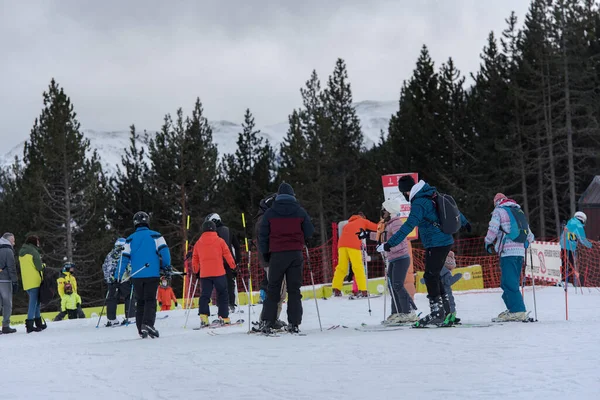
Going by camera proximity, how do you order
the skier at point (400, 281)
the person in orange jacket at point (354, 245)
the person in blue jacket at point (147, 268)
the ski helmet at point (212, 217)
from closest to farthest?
1. the skier at point (400, 281)
2. the person in blue jacket at point (147, 268)
3. the ski helmet at point (212, 217)
4. the person in orange jacket at point (354, 245)

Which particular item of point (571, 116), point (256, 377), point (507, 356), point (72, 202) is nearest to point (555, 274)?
point (507, 356)

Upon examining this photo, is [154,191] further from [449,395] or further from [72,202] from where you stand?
[449,395]

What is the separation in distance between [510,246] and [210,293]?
446 centimetres

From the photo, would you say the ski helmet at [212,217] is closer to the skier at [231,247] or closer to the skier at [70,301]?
the skier at [231,247]

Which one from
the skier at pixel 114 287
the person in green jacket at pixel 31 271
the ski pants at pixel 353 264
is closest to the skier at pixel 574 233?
the ski pants at pixel 353 264

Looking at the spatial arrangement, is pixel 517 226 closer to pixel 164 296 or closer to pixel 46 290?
pixel 46 290

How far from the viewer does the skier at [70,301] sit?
1702cm

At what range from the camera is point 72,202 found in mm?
34656

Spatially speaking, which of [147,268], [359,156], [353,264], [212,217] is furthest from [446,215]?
[359,156]

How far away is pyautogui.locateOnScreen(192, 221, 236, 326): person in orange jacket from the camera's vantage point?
11164mm

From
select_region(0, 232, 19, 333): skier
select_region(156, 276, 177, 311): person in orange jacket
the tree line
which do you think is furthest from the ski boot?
the tree line

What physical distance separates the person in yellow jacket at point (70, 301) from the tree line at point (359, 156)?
52.6 ft

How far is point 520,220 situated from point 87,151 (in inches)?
1106

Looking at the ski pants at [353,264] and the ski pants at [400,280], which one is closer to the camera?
the ski pants at [400,280]
